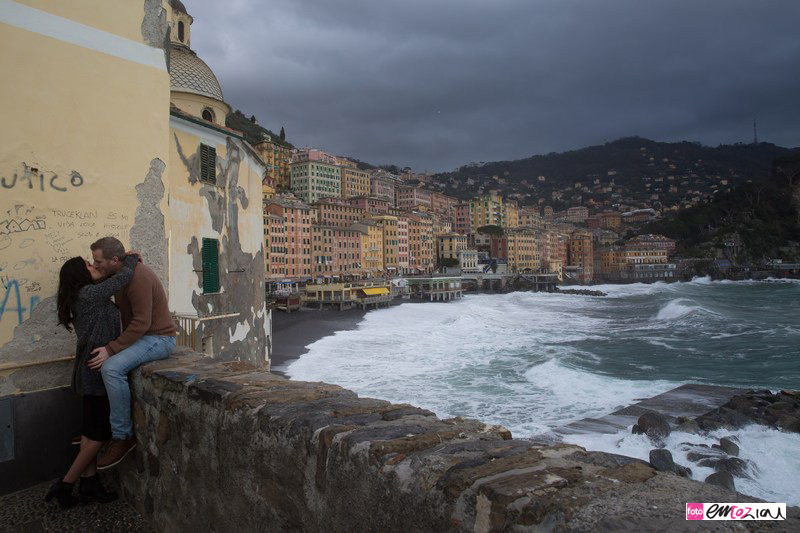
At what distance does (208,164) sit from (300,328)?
86.0 feet

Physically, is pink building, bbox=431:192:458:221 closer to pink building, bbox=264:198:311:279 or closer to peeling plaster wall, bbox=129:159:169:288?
pink building, bbox=264:198:311:279

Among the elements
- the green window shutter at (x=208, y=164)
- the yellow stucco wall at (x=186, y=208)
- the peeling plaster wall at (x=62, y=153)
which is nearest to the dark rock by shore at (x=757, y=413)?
the yellow stucco wall at (x=186, y=208)

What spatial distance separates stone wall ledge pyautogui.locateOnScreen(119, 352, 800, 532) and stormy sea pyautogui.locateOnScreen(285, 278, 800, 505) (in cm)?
921

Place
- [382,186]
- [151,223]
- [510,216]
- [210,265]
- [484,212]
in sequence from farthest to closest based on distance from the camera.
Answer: [510,216] → [484,212] → [382,186] → [210,265] → [151,223]

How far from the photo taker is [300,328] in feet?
Answer: 116

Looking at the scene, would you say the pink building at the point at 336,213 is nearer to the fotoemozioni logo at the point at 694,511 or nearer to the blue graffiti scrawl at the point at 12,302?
the blue graffiti scrawl at the point at 12,302

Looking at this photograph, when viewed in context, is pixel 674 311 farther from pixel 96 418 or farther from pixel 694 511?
pixel 694 511

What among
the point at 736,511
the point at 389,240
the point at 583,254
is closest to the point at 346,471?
the point at 736,511

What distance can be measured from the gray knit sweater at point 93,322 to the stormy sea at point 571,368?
9468 millimetres

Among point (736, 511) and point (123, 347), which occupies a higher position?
point (123, 347)

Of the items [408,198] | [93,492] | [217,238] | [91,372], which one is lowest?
[93,492]

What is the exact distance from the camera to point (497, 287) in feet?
313

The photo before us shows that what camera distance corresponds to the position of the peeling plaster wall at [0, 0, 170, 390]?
11.9 ft

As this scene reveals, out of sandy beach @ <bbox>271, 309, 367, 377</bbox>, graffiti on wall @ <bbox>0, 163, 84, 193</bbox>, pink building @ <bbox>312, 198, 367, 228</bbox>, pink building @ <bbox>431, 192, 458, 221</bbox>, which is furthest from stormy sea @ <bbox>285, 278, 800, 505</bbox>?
pink building @ <bbox>431, 192, 458, 221</bbox>
